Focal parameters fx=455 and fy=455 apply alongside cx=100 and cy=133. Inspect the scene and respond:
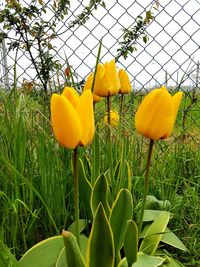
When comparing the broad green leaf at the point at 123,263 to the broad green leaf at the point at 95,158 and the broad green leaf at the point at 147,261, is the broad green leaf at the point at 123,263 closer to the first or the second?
the broad green leaf at the point at 147,261

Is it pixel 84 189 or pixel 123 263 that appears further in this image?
pixel 84 189

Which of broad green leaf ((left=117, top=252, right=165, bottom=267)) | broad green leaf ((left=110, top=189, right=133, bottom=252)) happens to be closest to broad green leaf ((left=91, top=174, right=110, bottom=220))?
broad green leaf ((left=110, top=189, right=133, bottom=252))

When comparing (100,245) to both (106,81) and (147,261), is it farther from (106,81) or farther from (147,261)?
(106,81)

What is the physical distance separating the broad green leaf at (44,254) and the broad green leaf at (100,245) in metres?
0.13

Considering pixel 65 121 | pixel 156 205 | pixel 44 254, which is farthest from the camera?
pixel 156 205

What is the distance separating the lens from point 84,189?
1.22 m

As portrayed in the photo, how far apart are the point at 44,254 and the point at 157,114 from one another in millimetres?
410

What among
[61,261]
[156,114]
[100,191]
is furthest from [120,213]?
[156,114]

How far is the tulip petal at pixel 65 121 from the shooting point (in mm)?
779

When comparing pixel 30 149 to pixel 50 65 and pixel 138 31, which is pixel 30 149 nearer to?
pixel 50 65

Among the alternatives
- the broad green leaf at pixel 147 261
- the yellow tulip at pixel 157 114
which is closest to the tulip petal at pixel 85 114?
the yellow tulip at pixel 157 114

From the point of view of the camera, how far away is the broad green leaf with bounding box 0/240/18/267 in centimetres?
89

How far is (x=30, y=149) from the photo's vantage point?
1414 millimetres

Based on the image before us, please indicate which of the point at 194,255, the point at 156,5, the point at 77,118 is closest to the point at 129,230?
the point at 77,118
